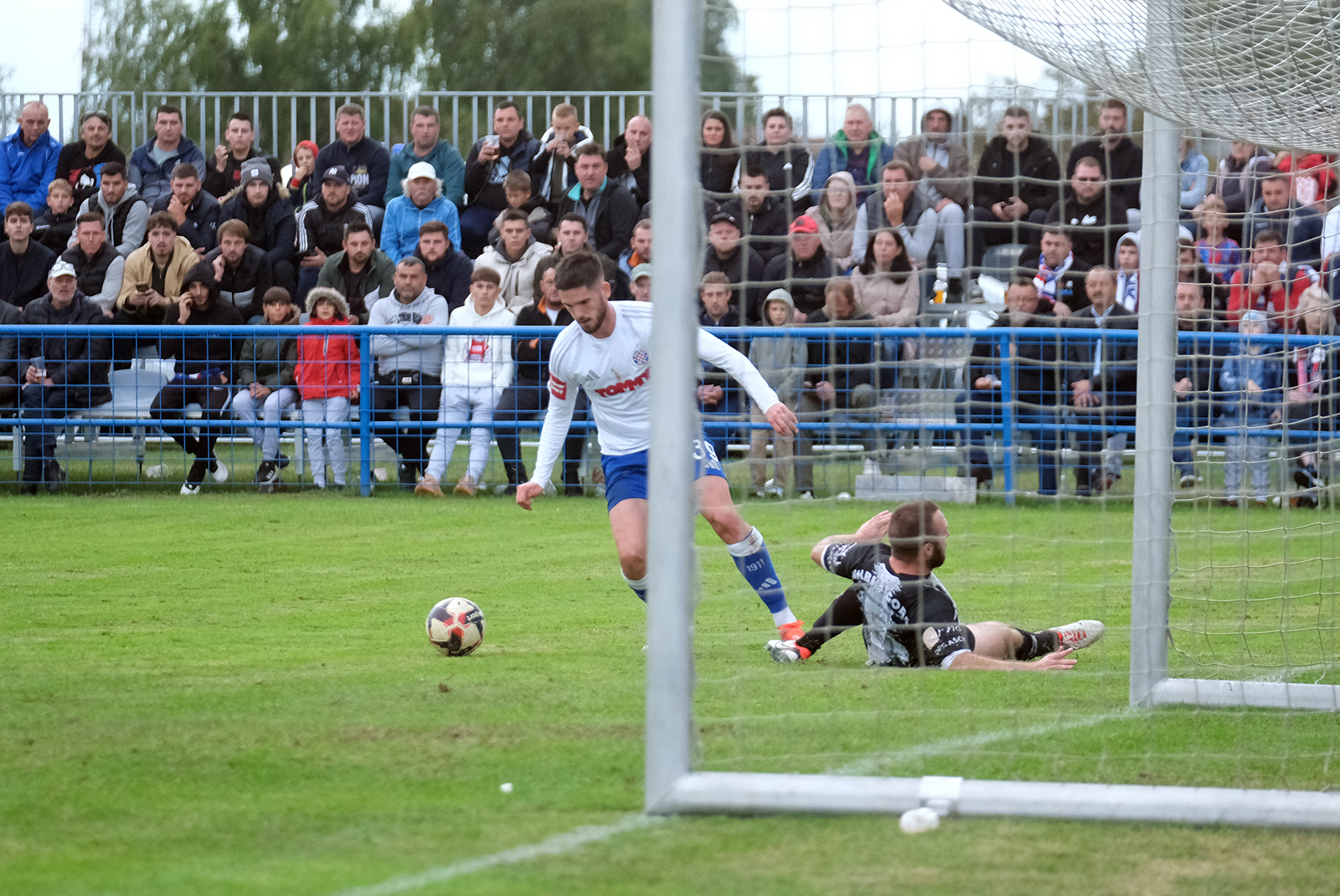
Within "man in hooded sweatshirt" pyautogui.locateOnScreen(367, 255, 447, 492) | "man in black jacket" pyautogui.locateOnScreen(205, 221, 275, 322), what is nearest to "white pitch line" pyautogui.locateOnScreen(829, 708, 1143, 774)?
"man in hooded sweatshirt" pyautogui.locateOnScreen(367, 255, 447, 492)

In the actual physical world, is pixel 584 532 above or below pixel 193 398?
below

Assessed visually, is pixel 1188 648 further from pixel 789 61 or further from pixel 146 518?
pixel 146 518

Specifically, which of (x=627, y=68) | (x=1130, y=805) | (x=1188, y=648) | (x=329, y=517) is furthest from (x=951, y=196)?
(x=627, y=68)

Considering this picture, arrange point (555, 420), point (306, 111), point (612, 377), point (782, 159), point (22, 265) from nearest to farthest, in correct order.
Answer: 1. point (782, 159)
2. point (612, 377)
3. point (555, 420)
4. point (22, 265)
5. point (306, 111)

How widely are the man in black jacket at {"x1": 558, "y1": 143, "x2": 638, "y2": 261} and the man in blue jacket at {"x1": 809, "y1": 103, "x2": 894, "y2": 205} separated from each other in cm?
667

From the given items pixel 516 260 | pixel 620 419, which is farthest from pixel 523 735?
pixel 516 260

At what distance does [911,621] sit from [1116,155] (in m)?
2.69

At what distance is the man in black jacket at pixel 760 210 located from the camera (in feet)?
17.1

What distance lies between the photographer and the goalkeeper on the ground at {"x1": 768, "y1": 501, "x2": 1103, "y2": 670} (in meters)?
6.04

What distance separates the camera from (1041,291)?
29.6ft

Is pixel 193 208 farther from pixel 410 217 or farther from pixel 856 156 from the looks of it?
pixel 856 156

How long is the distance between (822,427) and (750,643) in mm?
3489

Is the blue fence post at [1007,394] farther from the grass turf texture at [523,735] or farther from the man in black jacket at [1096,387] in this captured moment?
the grass turf texture at [523,735]

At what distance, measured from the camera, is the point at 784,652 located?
6363mm
